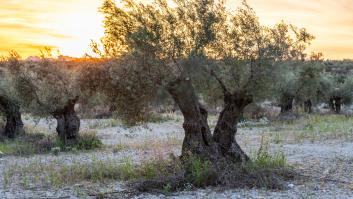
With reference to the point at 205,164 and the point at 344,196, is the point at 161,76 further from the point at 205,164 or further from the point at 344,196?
the point at 344,196

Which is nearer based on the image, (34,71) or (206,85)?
(206,85)

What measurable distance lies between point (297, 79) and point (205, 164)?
25102 mm

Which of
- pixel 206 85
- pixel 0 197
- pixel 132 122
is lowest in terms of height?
pixel 0 197

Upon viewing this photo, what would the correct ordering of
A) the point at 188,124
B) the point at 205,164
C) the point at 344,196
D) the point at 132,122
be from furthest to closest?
the point at 132,122, the point at 188,124, the point at 205,164, the point at 344,196

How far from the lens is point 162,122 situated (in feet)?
115

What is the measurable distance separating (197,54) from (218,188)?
3.19 metres

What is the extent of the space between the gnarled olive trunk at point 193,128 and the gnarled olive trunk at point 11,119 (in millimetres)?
14129

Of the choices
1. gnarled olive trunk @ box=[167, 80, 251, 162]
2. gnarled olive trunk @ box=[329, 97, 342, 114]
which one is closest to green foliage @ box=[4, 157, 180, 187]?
gnarled olive trunk @ box=[167, 80, 251, 162]

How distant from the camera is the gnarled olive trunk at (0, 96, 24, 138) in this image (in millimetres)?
25672

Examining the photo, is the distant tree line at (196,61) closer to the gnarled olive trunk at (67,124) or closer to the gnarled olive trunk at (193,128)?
the gnarled olive trunk at (193,128)

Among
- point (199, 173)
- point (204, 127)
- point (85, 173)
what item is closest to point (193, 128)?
point (204, 127)

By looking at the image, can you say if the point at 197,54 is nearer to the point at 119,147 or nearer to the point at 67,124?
the point at 119,147

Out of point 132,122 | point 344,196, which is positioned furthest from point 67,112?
point 344,196

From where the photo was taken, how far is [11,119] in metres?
25.9
